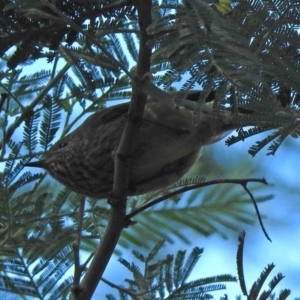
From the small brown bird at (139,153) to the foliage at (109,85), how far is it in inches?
5.0

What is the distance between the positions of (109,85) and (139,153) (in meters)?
0.36

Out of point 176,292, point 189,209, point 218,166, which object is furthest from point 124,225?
point 218,166

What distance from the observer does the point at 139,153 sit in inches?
158

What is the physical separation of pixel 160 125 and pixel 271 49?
1420 mm

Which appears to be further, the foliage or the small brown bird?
the small brown bird

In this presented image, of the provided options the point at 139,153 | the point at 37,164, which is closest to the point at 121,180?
the point at 139,153

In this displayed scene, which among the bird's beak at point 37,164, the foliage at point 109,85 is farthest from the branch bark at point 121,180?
the bird's beak at point 37,164

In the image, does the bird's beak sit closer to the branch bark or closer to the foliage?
the foliage

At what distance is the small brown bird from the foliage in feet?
0.42

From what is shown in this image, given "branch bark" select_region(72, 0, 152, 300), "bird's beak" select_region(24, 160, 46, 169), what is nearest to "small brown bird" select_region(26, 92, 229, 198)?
"bird's beak" select_region(24, 160, 46, 169)

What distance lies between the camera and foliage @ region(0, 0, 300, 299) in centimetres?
250

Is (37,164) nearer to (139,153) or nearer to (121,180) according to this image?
(139,153)

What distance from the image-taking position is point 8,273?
3.81m

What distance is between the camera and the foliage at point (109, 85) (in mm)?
2496
